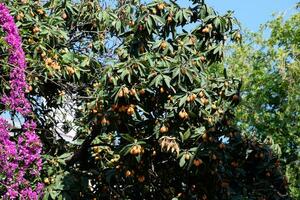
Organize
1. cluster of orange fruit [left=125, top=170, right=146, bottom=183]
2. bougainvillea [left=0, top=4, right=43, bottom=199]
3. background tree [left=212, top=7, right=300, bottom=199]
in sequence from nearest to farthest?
bougainvillea [left=0, top=4, right=43, bottom=199] → cluster of orange fruit [left=125, top=170, right=146, bottom=183] → background tree [left=212, top=7, right=300, bottom=199]

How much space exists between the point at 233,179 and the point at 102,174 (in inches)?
54.3

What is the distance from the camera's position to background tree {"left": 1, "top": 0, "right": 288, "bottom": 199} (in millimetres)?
5395

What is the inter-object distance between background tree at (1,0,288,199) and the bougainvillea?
0.34 metres

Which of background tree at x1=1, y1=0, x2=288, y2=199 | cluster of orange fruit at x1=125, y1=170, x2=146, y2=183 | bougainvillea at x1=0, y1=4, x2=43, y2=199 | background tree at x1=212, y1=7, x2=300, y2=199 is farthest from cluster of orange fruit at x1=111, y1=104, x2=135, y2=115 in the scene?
background tree at x1=212, y1=7, x2=300, y2=199

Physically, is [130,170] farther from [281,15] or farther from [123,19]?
[281,15]

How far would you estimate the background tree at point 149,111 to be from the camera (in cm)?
539

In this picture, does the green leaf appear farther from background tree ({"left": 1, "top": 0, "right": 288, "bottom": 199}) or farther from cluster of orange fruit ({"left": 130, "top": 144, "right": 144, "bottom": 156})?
cluster of orange fruit ({"left": 130, "top": 144, "right": 144, "bottom": 156})

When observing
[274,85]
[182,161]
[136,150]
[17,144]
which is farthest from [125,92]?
[274,85]

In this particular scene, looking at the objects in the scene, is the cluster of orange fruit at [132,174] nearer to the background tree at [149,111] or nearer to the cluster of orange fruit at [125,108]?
the background tree at [149,111]

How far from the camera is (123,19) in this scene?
Result: 267 inches

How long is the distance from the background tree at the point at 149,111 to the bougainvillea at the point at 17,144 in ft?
Result: 1.11

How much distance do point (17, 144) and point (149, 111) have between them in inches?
54.5

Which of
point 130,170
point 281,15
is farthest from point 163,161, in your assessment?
point 281,15

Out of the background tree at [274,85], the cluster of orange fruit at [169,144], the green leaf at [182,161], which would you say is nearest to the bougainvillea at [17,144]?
the cluster of orange fruit at [169,144]
